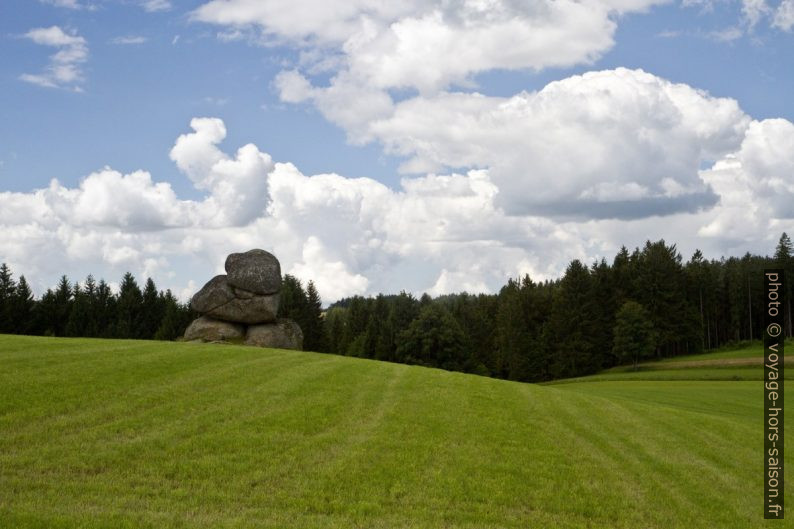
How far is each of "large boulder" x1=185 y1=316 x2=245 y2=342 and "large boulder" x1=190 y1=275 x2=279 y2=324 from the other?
557 mm

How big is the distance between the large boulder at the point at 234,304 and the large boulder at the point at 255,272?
1.66ft

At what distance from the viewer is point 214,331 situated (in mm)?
44875

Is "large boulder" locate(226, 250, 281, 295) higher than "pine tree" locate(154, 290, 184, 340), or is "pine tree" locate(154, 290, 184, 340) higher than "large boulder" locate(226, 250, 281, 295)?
"large boulder" locate(226, 250, 281, 295)

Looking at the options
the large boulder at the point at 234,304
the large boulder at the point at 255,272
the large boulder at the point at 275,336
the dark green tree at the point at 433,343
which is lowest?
the dark green tree at the point at 433,343

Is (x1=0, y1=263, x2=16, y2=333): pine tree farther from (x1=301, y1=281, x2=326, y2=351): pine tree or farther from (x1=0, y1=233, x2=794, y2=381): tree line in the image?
(x1=301, y1=281, x2=326, y2=351): pine tree

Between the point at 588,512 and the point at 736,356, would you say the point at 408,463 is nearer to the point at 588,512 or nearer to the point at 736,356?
the point at 588,512

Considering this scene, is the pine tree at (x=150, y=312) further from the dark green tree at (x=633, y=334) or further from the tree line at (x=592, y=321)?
the dark green tree at (x=633, y=334)

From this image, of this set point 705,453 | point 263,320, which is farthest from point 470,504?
point 263,320

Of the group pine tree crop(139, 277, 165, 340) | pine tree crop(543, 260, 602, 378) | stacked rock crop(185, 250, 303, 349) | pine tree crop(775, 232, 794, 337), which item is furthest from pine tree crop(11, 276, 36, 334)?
pine tree crop(775, 232, 794, 337)

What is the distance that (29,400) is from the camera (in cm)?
1611

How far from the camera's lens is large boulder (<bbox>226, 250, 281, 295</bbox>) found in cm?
4594

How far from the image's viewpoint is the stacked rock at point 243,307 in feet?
148

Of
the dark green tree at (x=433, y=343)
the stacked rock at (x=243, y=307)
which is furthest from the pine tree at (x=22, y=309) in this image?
the dark green tree at (x=433, y=343)

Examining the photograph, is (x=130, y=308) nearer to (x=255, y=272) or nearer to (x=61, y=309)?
(x=61, y=309)
